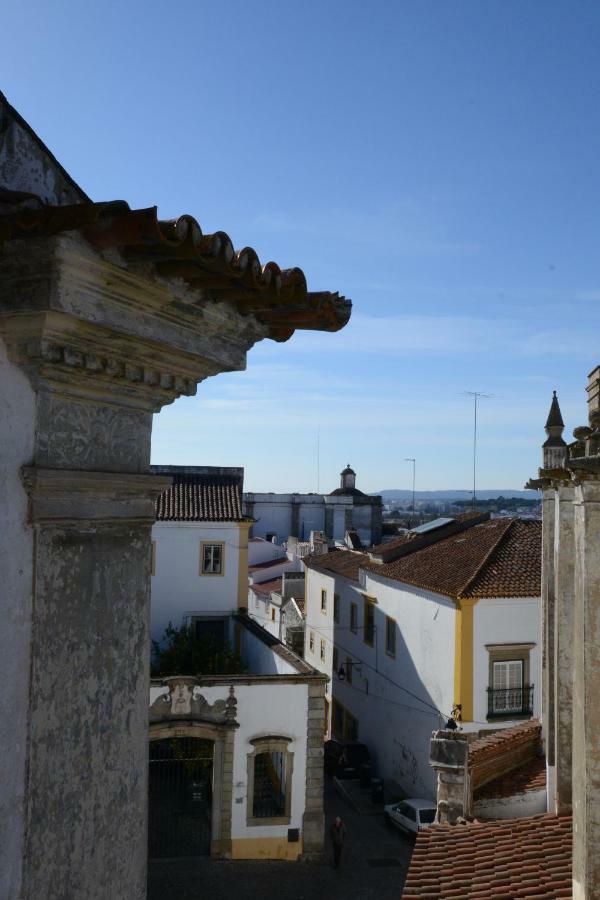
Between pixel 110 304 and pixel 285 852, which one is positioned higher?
pixel 110 304

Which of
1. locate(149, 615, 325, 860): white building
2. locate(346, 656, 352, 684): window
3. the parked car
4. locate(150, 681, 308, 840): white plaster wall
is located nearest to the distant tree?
locate(149, 615, 325, 860): white building

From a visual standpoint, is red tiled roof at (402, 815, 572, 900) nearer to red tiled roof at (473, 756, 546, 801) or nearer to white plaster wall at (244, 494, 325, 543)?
red tiled roof at (473, 756, 546, 801)

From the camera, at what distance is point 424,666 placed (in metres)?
20.3

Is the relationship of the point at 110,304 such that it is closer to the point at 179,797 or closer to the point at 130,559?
the point at 130,559

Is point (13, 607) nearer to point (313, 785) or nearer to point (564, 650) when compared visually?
point (564, 650)

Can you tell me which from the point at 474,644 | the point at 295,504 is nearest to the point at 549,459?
the point at 474,644

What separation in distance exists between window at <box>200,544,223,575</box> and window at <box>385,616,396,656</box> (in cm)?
514

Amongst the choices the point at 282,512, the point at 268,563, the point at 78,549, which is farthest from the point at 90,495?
the point at 282,512

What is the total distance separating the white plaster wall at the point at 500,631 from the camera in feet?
60.8

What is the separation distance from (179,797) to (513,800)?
10.0 metres

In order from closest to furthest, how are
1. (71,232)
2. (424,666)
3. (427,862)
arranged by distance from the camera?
(71,232) < (427,862) < (424,666)

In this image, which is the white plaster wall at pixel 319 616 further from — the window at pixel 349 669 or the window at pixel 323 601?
the window at pixel 349 669

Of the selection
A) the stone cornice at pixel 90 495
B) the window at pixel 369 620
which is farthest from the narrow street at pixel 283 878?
the stone cornice at pixel 90 495

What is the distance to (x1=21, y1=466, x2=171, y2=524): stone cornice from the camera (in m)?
2.79
